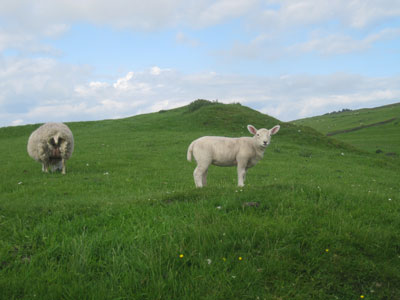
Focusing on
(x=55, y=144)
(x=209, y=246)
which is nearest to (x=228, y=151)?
(x=209, y=246)

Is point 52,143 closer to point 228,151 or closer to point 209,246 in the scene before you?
point 228,151

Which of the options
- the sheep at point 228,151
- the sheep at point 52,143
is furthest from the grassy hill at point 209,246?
the sheep at point 52,143

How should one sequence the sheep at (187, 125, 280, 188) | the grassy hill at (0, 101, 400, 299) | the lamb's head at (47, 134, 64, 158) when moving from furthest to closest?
1. the lamb's head at (47, 134, 64, 158)
2. the sheep at (187, 125, 280, 188)
3. the grassy hill at (0, 101, 400, 299)

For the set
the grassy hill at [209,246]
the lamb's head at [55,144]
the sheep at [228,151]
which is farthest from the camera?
the lamb's head at [55,144]

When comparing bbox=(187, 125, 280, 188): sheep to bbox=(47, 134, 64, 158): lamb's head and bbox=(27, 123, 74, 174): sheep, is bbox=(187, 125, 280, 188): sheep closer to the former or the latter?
bbox=(27, 123, 74, 174): sheep

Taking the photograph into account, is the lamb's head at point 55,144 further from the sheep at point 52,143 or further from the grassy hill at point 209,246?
the grassy hill at point 209,246

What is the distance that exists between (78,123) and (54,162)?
26.9 meters

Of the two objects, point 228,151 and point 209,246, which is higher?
point 228,151

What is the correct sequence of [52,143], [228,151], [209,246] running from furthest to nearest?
[52,143] → [228,151] → [209,246]

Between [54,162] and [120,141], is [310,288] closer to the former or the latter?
[54,162]

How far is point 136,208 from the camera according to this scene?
6.28 meters

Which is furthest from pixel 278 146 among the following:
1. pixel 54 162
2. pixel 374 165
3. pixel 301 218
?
pixel 301 218

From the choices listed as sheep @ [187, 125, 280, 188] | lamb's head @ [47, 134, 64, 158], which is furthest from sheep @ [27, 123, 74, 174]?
sheep @ [187, 125, 280, 188]

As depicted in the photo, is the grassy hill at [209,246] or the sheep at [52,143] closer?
the grassy hill at [209,246]
